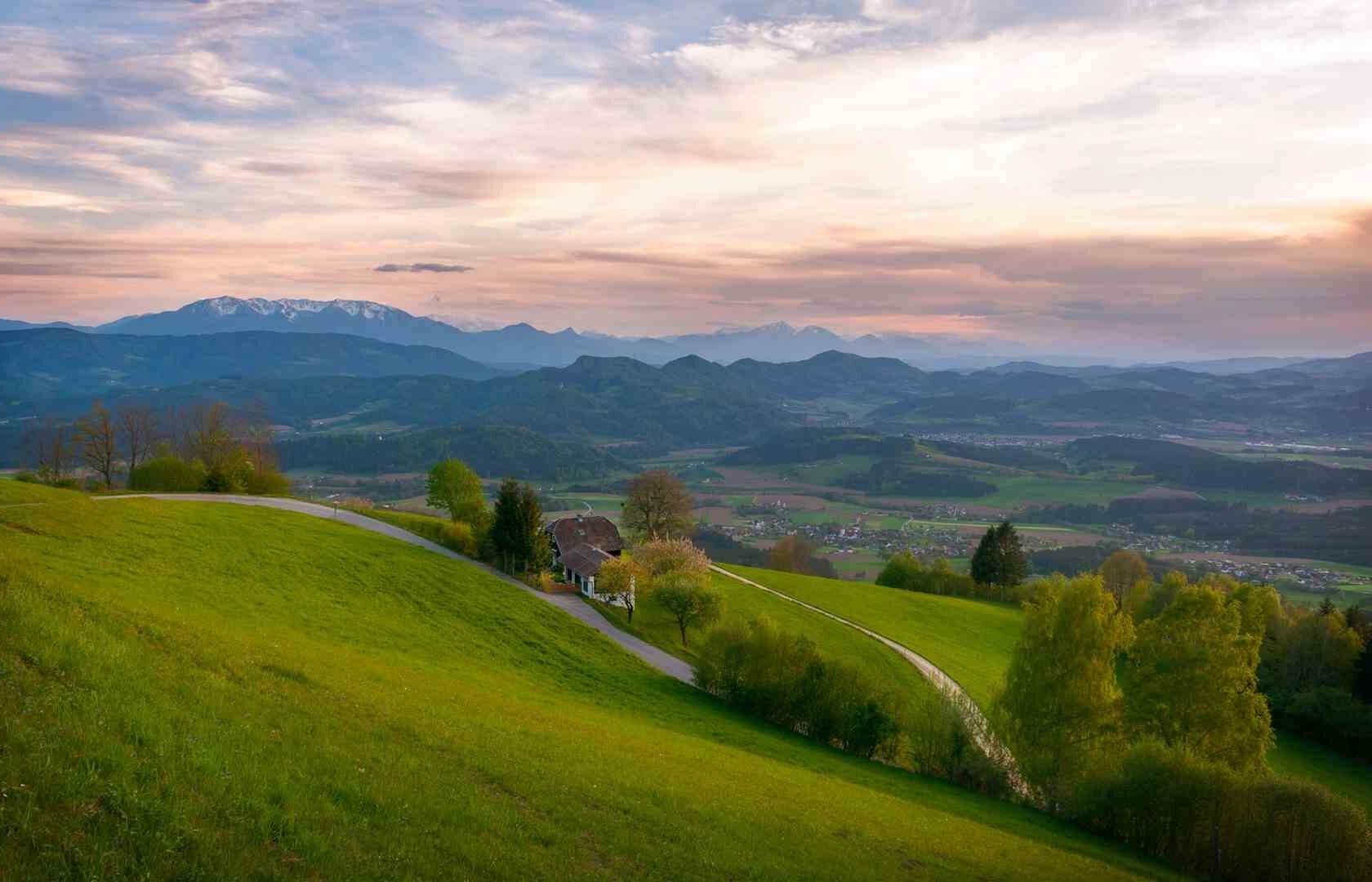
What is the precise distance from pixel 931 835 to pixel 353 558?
39505 mm

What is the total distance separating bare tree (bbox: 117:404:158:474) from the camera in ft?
264

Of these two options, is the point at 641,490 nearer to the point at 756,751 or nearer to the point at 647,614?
the point at 647,614

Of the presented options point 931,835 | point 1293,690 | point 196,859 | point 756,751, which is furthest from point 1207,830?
point 1293,690

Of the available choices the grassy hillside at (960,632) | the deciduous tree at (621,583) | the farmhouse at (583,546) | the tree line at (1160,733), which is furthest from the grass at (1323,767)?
the farmhouse at (583,546)

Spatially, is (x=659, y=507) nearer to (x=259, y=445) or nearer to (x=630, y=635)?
(x=630, y=635)

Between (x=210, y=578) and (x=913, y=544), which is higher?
(x=210, y=578)

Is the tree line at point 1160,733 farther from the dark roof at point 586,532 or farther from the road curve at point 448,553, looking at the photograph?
the dark roof at point 586,532

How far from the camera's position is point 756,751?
33906 mm

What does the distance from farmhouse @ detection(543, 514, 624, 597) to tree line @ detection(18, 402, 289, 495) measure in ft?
101

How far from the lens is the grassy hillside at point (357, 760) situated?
1148 centimetres

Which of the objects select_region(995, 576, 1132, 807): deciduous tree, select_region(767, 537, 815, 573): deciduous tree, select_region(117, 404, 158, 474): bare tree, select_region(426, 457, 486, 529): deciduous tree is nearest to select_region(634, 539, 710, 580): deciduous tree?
select_region(426, 457, 486, 529): deciduous tree

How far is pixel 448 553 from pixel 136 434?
48.0 m

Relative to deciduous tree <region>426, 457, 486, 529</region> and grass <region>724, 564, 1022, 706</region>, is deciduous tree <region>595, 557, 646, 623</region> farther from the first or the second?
grass <region>724, 564, 1022, 706</region>

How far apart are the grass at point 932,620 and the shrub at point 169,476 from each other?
2142 inches
